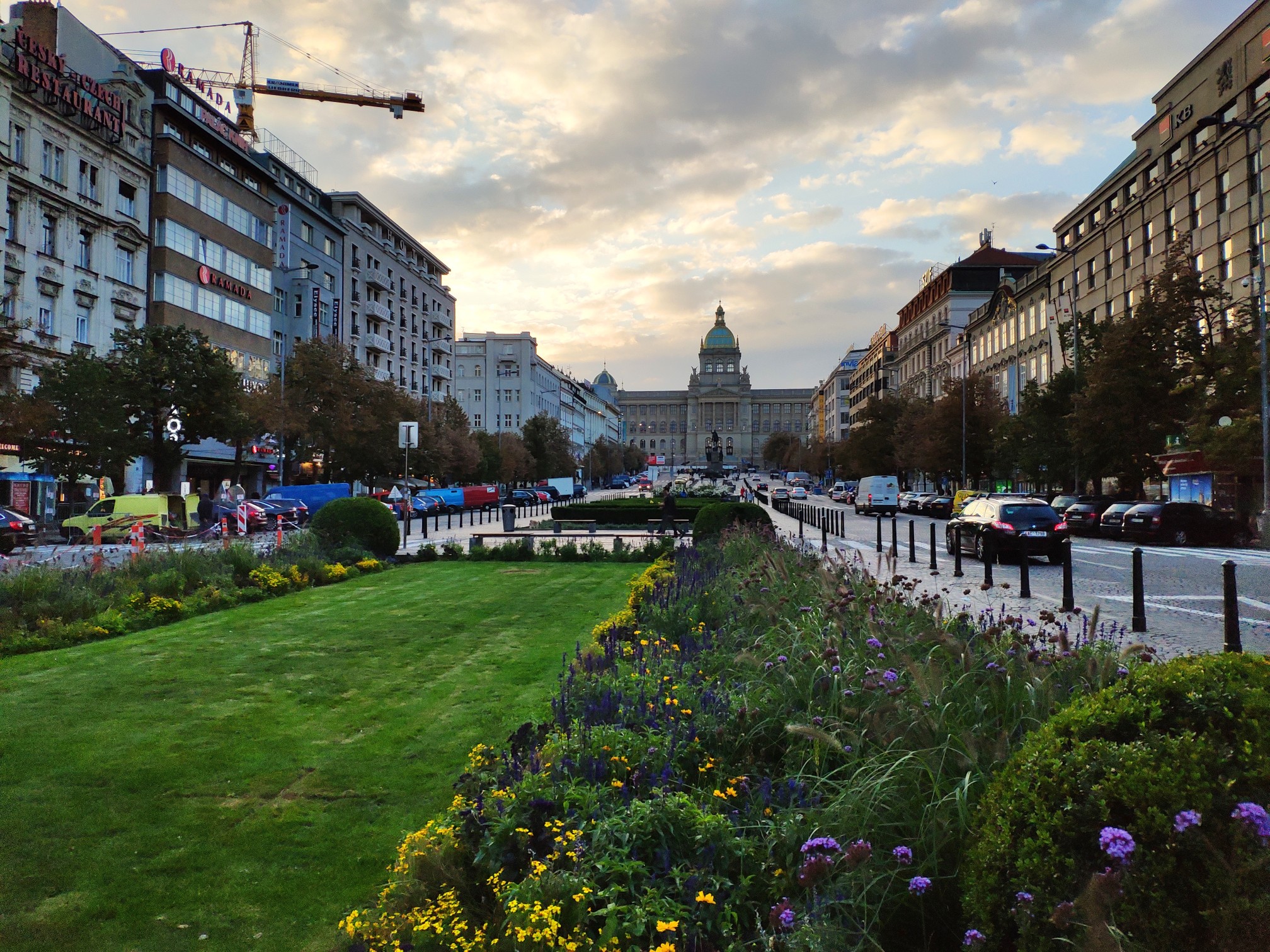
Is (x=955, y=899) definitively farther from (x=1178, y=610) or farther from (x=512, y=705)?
(x=1178, y=610)

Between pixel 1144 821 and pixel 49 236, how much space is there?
46665 millimetres

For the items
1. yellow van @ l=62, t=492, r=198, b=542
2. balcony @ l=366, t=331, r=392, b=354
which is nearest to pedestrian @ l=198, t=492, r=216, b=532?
yellow van @ l=62, t=492, r=198, b=542

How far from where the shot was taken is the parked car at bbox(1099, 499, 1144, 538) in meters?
30.4

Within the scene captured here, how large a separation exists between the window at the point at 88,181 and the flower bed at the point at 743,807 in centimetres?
4528

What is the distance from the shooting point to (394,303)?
85.8 metres

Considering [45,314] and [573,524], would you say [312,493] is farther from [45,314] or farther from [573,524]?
[573,524]

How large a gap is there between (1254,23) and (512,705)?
45870mm

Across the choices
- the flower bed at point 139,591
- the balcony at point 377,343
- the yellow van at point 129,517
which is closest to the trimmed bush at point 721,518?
the flower bed at point 139,591

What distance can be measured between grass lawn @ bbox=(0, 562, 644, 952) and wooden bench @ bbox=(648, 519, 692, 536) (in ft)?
59.5

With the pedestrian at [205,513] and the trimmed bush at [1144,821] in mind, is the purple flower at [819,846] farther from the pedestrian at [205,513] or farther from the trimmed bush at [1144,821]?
the pedestrian at [205,513]

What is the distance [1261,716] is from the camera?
2.18 meters

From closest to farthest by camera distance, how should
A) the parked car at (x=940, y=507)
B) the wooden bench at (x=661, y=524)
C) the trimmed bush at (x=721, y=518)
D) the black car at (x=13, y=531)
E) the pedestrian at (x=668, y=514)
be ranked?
the trimmed bush at (x=721, y=518) < the black car at (x=13, y=531) < the wooden bench at (x=661, y=524) < the pedestrian at (x=668, y=514) < the parked car at (x=940, y=507)

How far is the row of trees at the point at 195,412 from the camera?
32844 mm

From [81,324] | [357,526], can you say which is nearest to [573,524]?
[357,526]
